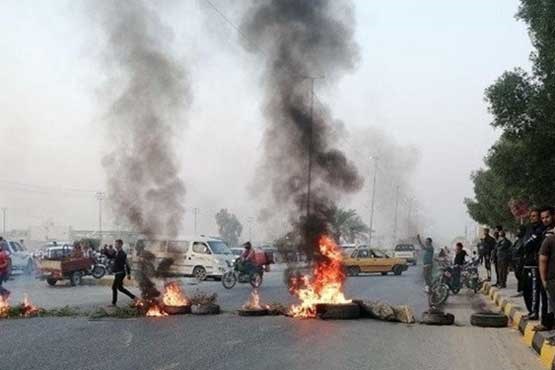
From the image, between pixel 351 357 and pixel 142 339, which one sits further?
pixel 142 339

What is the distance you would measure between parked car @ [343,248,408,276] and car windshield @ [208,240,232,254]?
7.75m

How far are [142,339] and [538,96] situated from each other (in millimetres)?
12510

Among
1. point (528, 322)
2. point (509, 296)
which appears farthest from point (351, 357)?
point (509, 296)

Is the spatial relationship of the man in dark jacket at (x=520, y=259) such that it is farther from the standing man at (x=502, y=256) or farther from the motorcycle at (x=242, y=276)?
the motorcycle at (x=242, y=276)

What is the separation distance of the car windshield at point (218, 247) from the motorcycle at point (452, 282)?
408 inches

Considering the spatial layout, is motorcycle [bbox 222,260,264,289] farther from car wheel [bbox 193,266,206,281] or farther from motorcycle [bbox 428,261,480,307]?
motorcycle [bbox 428,261,480,307]

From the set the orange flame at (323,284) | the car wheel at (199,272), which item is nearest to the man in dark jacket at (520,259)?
the orange flame at (323,284)

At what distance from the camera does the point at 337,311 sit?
42.9 ft

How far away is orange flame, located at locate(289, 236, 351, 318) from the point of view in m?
13.6

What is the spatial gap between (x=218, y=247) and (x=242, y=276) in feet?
17.3

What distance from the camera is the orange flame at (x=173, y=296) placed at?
14.8 meters

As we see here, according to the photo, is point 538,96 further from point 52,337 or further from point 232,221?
point 232,221

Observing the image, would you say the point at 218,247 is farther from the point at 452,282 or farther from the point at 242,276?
the point at 452,282

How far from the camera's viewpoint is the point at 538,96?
59.4 feet
